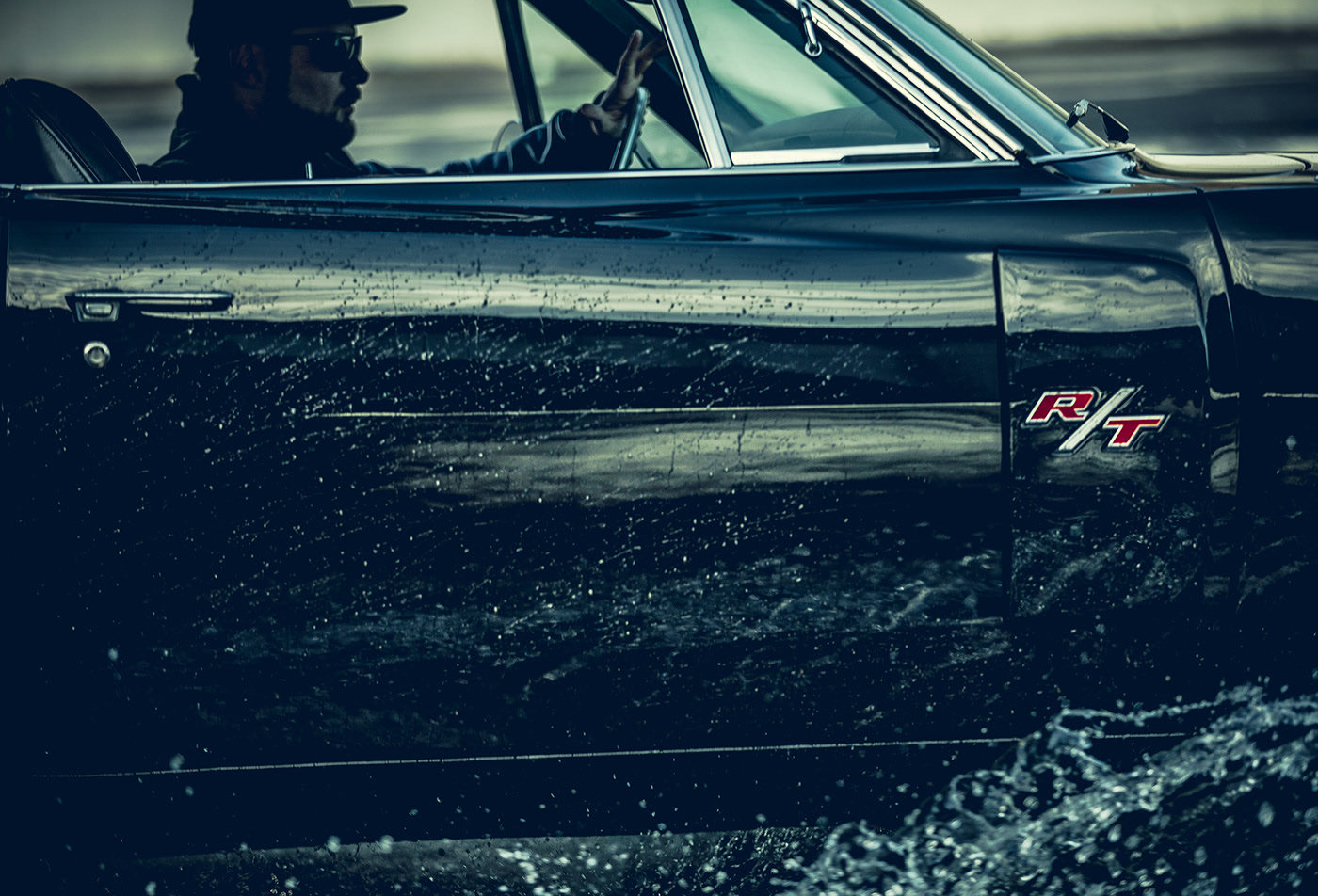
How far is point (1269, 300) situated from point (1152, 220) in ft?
0.68

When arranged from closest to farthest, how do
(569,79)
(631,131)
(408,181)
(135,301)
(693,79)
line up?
(135,301), (408,181), (693,79), (631,131), (569,79)

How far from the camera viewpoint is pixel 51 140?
211cm

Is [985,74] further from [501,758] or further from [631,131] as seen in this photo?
[501,758]

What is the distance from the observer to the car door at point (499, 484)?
188 cm

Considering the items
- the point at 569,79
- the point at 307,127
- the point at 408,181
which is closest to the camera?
the point at 408,181

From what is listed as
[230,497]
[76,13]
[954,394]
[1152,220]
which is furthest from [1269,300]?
[76,13]

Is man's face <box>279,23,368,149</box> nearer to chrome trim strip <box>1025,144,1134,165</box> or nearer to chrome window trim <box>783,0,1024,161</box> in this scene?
chrome window trim <box>783,0,1024,161</box>

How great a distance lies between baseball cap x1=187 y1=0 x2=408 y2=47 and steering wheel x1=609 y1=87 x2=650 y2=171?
429 mm

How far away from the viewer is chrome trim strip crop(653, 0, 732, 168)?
2.08 m

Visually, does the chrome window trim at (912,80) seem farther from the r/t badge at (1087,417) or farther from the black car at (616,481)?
the r/t badge at (1087,417)

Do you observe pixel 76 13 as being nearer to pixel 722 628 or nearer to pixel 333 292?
pixel 333 292

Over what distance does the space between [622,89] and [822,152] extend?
16.0 inches

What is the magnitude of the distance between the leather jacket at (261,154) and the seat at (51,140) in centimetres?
7

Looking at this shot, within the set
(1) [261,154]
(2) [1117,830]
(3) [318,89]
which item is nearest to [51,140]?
(1) [261,154]
